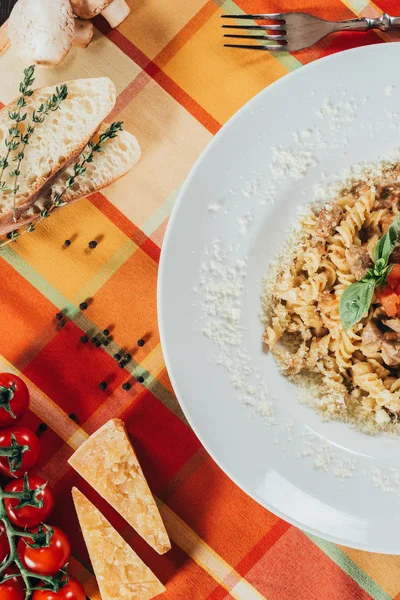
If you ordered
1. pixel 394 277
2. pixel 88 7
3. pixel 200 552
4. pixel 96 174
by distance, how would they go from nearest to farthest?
1. pixel 394 277
2. pixel 88 7
3. pixel 96 174
4. pixel 200 552

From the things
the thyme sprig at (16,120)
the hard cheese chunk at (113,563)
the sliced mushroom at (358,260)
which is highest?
the sliced mushroom at (358,260)

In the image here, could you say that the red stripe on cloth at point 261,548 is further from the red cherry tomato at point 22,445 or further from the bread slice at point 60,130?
the bread slice at point 60,130

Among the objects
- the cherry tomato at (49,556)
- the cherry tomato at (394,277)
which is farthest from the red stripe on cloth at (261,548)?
the cherry tomato at (394,277)

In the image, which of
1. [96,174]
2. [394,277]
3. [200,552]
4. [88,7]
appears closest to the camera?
[394,277]

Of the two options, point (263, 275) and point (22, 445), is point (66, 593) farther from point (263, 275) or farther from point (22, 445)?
point (263, 275)

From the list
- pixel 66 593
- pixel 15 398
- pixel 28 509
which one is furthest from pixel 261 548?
pixel 15 398

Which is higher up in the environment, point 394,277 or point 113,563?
point 394,277

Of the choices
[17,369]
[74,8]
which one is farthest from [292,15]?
[17,369]
